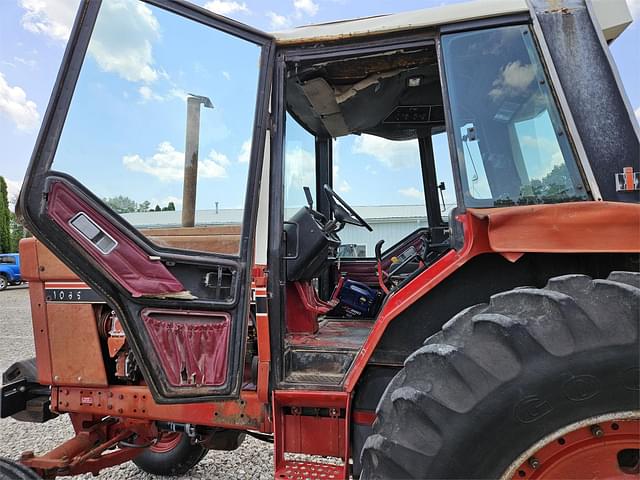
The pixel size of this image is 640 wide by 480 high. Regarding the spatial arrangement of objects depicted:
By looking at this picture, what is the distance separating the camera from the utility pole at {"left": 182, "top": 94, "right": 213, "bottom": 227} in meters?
2.07

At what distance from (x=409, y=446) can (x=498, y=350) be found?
1.37 feet

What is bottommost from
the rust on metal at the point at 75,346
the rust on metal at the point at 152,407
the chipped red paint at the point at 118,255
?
the rust on metal at the point at 152,407

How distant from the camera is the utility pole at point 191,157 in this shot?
2.07 m

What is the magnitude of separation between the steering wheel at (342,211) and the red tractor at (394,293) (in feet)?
2.00

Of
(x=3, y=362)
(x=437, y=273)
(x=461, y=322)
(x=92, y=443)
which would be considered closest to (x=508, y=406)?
(x=461, y=322)

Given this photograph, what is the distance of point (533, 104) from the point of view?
5.96ft

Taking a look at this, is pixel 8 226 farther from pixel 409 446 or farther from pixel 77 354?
pixel 409 446

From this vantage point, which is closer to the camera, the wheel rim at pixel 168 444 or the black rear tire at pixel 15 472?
the black rear tire at pixel 15 472

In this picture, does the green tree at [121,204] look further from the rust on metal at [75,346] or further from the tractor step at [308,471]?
the tractor step at [308,471]

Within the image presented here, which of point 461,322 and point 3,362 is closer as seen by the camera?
point 461,322

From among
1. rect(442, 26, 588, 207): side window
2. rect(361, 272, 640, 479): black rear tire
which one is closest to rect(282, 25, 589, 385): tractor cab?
rect(442, 26, 588, 207): side window

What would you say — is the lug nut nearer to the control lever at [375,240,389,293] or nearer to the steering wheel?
the control lever at [375,240,389,293]

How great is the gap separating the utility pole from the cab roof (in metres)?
0.49

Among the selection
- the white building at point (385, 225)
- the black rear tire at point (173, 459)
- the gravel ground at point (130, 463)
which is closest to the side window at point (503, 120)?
the white building at point (385, 225)
